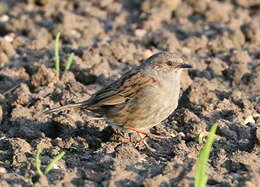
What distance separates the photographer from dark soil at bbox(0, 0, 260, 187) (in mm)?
5547

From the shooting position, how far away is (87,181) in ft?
17.6

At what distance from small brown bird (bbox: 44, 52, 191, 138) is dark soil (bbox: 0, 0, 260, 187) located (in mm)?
211

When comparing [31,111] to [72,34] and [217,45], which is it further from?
[217,45]

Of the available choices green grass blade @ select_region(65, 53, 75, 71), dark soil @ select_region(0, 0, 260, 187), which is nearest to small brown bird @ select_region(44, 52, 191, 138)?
dark soil @ select_region(0, 0, 260, 187)

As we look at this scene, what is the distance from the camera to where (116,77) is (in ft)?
26.9

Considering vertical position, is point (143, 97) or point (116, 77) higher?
point (116, 77)

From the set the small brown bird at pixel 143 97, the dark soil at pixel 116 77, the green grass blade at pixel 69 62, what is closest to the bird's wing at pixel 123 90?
the small brown bird at pixel 143 97

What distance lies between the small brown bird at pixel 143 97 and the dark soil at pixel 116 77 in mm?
211

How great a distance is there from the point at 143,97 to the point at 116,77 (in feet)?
5.29

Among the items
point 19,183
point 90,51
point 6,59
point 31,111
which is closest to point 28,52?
point 6,59

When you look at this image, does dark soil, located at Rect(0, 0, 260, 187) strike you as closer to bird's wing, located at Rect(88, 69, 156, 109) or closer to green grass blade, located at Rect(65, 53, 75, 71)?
green grass blade, located at Rect(65, 53, 75, 71)

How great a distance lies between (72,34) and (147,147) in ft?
12.5

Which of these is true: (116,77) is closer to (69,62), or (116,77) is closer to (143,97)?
(69,62)

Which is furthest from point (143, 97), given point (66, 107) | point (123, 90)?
point (66, 107)
